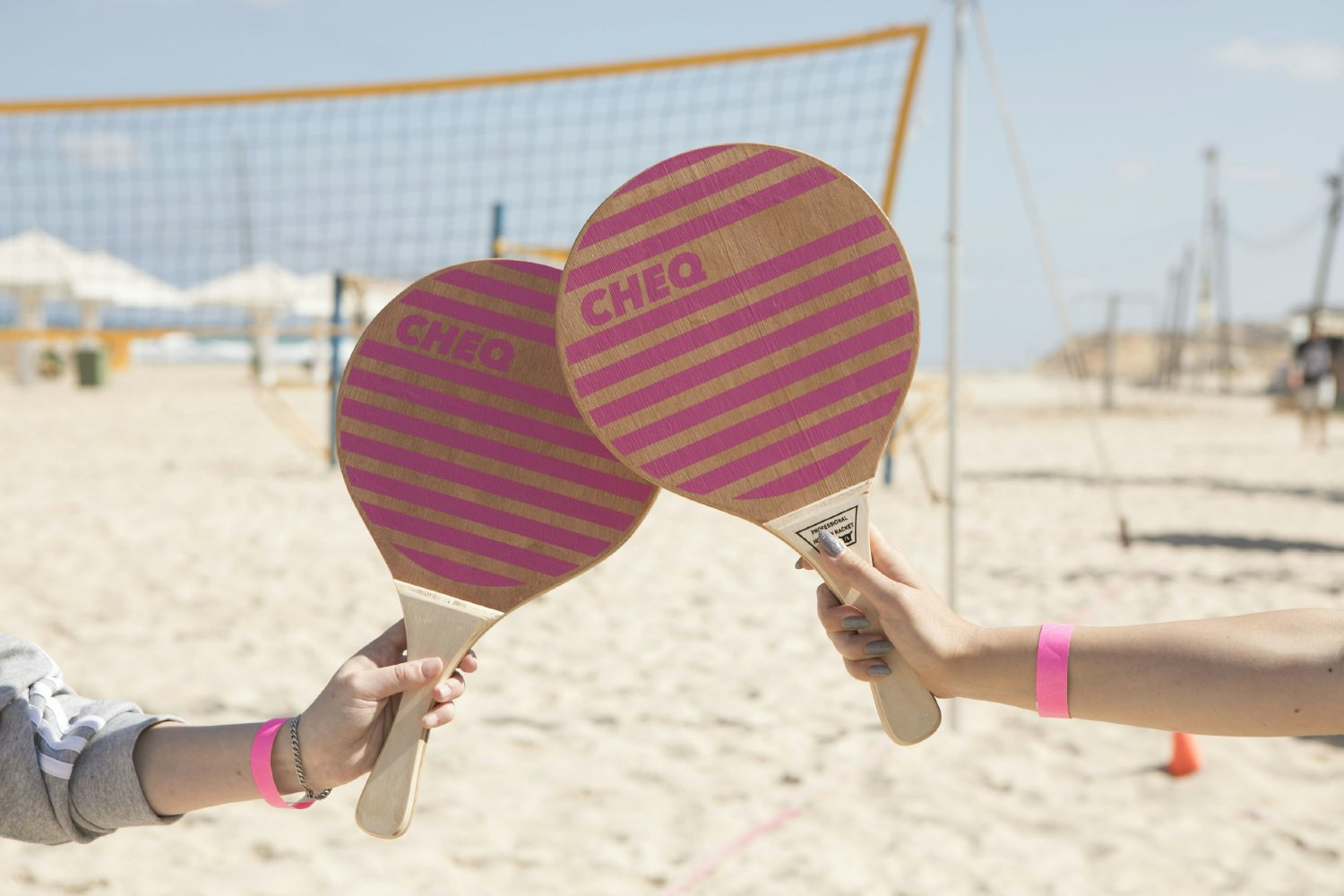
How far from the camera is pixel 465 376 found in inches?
39.9

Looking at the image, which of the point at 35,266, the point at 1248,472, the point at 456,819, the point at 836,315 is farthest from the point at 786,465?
the point at 35,266

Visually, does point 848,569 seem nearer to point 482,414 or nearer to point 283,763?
point 482,414

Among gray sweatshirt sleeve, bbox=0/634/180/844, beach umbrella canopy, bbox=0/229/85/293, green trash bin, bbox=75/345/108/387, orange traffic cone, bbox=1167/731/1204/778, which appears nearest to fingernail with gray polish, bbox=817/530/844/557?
gray sweatshirt sleeve, bbox=0/634/180/844

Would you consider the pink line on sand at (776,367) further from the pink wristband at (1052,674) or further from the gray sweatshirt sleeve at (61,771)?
the gray sweatshirt sleeve at (61,771)

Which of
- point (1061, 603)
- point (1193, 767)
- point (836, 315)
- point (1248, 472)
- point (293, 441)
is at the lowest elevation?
point (293, 441)

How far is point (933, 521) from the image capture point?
652 centimetres

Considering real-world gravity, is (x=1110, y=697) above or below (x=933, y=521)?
above

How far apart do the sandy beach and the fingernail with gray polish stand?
154cm

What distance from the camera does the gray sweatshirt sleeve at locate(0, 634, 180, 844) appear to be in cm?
104

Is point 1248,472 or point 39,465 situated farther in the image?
point 1248,472

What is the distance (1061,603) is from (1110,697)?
3745 millimetres

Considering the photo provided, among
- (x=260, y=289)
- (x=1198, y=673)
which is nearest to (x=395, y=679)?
(x=1198, y=673)

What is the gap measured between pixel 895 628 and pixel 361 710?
0.47 m

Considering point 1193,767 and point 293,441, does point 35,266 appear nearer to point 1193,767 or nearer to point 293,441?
point 293,441
